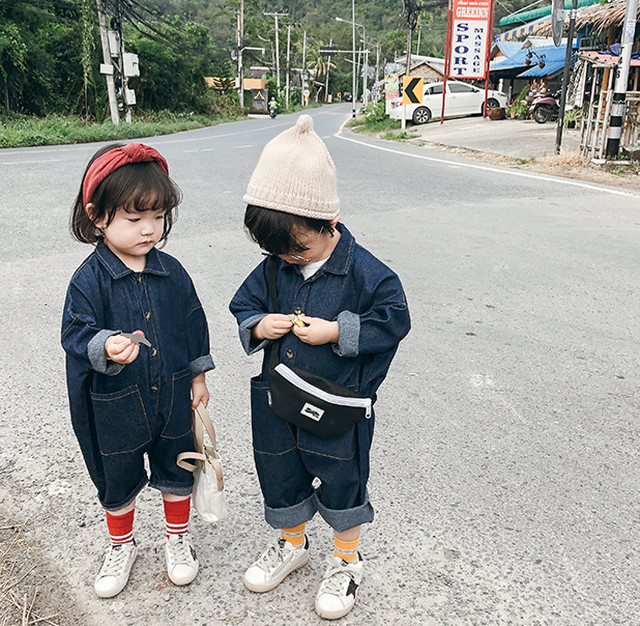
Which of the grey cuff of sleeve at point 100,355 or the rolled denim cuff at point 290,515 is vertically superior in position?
the grey cuff of sleeve at point 100,355

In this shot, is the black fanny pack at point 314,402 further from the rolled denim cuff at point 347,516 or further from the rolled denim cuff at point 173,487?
the rolled denim cuff at point 173,487

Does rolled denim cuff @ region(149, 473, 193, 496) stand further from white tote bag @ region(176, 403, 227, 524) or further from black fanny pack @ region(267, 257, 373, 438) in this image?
black fanny pack @ region(267, 257, 373, 438)

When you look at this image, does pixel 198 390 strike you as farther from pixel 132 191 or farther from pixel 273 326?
pixel 132 191

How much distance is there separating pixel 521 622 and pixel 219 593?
867 mm

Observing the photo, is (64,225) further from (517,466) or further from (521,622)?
(521,622)

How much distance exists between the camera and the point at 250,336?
1.80 metres

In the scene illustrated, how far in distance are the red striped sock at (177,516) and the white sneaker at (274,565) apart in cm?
25

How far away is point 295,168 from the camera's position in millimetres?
1668

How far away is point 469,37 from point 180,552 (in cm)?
2000

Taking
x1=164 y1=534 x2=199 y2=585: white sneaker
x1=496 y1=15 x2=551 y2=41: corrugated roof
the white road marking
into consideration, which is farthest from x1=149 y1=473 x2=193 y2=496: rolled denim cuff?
x1=496 y1=15 x2=551 y2=41: corrugated roof

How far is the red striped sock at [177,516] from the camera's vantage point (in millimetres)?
2043

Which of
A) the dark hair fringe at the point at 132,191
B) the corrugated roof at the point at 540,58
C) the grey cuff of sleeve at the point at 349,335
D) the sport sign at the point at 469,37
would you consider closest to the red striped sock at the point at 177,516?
the grey cuff of sleeve at the point at 349,335

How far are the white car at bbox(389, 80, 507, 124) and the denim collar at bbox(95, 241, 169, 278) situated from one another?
23.4 meters

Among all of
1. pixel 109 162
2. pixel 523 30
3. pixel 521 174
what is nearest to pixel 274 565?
pixel 109 162
